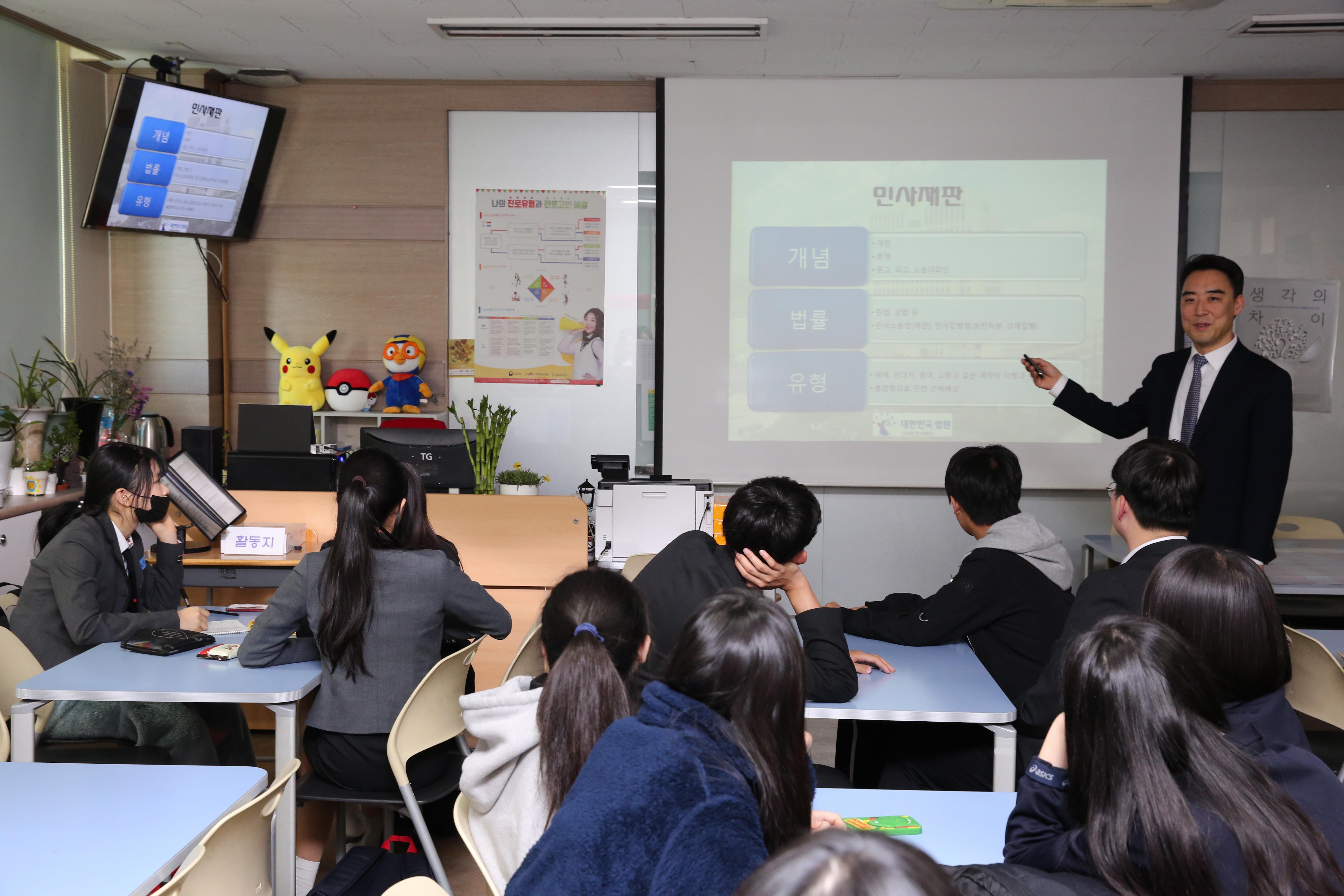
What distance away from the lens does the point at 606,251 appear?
16.2 ft

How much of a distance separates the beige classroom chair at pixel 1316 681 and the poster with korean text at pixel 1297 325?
2.77 metres

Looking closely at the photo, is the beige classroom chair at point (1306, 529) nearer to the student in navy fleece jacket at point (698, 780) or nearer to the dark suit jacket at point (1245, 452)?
the dark suit jacket at point (1245, 452)

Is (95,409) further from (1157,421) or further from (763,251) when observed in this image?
(1157,421)

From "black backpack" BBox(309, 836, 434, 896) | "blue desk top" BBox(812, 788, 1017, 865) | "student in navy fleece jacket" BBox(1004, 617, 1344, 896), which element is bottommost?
Answer: "black backpack" BBox(309, 836, 434, 896)

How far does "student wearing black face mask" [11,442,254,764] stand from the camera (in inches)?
97.3

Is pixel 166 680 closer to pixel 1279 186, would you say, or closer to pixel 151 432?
pixel 151 432

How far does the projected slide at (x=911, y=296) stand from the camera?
4668 mm

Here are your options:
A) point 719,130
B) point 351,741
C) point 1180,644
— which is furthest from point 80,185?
point 1180,644

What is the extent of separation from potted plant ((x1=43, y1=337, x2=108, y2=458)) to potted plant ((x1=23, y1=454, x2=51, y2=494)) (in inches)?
7.5

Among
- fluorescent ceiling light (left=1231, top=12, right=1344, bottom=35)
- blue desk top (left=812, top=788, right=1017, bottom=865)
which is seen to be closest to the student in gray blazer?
blue desk top (left=812, top=788, right=1017, bottom=865)

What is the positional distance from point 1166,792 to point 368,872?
155 cm

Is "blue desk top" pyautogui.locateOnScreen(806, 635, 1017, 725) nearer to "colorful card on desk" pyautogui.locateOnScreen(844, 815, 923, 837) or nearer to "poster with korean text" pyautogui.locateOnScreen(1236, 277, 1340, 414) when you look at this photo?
"colorful card on desk" pyautogui.locateOnScreen(844, 815, 923, 837)

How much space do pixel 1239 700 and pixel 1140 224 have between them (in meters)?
3.77

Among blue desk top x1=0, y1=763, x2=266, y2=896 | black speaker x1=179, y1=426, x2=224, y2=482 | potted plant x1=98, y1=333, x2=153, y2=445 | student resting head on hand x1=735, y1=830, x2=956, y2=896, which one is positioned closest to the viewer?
student resting head on hand x1=735, y1=830, x2=956, y2=896
